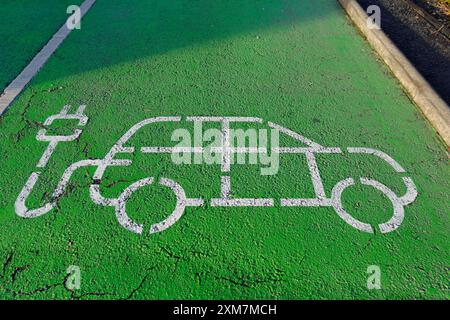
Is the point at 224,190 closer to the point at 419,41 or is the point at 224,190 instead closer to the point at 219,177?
the point at 219,177

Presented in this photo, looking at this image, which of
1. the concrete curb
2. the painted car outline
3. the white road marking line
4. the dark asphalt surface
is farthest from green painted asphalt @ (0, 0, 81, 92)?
the dark asphalt surface

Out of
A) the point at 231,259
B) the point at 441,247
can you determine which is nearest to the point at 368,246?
the point at 441,247

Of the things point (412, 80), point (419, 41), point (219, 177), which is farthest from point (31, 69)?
point (419, 41)

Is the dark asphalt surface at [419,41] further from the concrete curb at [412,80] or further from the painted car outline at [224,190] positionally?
the painted car outline at [224,190]

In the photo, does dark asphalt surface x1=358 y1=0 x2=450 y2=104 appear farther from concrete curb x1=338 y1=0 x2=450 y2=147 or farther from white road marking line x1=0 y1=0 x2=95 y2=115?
white road marking line x1=0 y1=0 x2=95 y2=115

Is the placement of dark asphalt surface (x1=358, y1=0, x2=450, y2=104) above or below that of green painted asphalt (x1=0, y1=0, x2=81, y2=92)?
above

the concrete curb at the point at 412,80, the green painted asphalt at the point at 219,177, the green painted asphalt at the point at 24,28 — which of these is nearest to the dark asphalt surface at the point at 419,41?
the concrete curb at the point at 412,80
